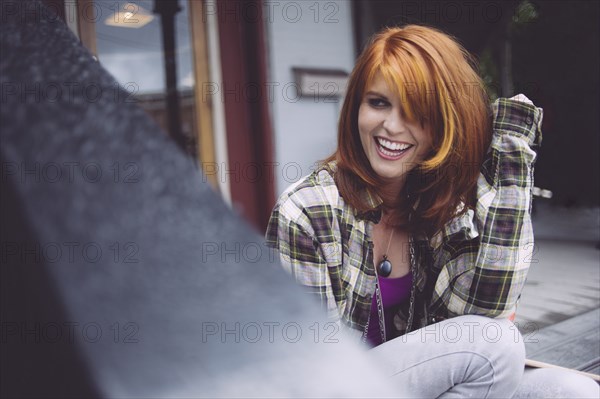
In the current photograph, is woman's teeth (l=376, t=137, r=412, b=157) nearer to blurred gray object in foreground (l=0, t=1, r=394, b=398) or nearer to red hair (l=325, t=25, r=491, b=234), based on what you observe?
red hair (l=325, t=25, r=491, b=234)


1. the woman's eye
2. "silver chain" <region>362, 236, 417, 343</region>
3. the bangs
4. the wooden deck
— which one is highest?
the bangs

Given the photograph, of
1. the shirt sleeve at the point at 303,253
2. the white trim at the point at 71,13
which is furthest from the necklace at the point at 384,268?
the white trim at the point at 71,13

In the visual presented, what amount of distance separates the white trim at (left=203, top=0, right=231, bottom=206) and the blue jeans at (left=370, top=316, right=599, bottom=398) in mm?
2773

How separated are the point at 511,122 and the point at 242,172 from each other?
2.70m

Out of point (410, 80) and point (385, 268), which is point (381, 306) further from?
point (410, 80)

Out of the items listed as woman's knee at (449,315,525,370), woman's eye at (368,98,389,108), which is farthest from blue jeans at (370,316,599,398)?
woman's eye at (368,98,389,108)

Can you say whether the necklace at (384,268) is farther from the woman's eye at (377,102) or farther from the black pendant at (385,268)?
the woman's eye at (377,102)

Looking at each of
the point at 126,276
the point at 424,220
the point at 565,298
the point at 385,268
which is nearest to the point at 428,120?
the point at 424,220

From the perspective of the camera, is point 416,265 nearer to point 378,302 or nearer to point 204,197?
point 378,302

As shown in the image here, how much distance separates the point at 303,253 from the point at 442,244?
1.39ft

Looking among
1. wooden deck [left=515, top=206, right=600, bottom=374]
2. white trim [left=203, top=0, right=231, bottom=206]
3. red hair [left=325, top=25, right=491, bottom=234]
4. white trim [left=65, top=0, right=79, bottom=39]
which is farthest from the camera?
white trim [left=203, top=0, right=231, bottom=206]

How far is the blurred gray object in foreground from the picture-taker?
0.32m

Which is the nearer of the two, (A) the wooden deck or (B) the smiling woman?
(B) the smiling woman

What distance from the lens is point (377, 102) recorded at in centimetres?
155
